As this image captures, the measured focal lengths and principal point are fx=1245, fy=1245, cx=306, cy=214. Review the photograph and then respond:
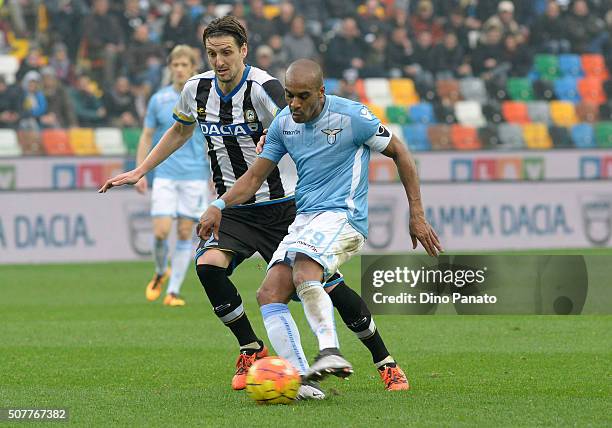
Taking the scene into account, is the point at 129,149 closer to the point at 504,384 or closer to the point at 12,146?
the point at 12,146

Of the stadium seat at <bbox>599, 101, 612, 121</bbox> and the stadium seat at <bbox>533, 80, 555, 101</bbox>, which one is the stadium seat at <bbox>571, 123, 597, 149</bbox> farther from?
the stadium seat at <bbox>533, 80, 555, 101</bbox>

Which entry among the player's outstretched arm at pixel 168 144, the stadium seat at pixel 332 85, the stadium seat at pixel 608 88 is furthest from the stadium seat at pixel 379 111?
the player's outstretched arm at pixel 168 144

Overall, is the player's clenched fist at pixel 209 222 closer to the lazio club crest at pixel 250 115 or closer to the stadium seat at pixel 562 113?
the lazio club crest at pixel 250 115

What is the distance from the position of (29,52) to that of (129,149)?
3.74 meters

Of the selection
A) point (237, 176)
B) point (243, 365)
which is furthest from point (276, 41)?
point (243, 365)

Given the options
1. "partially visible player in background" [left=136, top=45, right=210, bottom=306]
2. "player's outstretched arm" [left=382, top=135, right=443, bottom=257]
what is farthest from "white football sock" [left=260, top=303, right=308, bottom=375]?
"partially visible player in background" [left=136, top=45, right=210, bottom=306]

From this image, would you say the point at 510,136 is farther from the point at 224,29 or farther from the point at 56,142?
the point at 224,29

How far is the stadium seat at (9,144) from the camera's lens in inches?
728

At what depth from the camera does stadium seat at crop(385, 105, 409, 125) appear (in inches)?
848

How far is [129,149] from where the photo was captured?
1939cm

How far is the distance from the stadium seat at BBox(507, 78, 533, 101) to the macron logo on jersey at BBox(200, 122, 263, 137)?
15.7 metres

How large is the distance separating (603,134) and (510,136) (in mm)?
1519

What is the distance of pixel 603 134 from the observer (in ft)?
66.8
